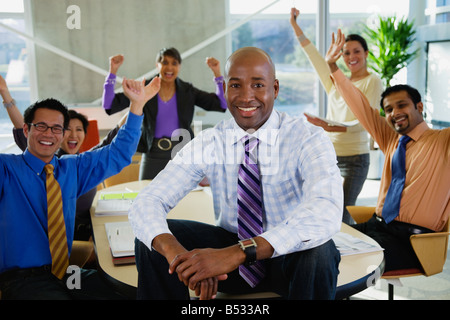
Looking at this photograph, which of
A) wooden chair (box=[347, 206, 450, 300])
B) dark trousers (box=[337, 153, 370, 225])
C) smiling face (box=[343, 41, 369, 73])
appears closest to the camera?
wooden chair (box=[347, 206, 450, 300])

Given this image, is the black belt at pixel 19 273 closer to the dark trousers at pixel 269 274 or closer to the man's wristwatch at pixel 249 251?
the dark trousers at pixel 269 274

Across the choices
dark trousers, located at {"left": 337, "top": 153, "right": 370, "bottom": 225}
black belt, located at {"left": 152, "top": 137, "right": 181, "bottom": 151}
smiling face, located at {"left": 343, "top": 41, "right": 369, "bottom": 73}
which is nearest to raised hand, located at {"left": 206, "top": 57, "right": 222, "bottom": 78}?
black belt, located at {"left": 152, "top": 137, "right": 181, "bottom": 151}

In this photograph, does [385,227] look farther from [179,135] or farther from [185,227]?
[179,135]

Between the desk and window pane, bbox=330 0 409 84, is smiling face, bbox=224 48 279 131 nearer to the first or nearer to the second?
the desk

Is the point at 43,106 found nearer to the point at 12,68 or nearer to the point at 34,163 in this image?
the point at 34,163

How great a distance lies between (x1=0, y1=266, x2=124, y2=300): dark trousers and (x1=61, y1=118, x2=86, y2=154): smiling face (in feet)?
3.75

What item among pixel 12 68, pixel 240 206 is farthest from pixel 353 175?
pixel 12 68

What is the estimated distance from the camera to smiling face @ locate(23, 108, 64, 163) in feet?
7.13

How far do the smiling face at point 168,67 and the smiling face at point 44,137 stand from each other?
1782 mm

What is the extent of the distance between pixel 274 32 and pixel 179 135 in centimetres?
347

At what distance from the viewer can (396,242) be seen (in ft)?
8.29

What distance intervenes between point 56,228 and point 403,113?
6.44ft

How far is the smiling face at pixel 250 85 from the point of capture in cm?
176
